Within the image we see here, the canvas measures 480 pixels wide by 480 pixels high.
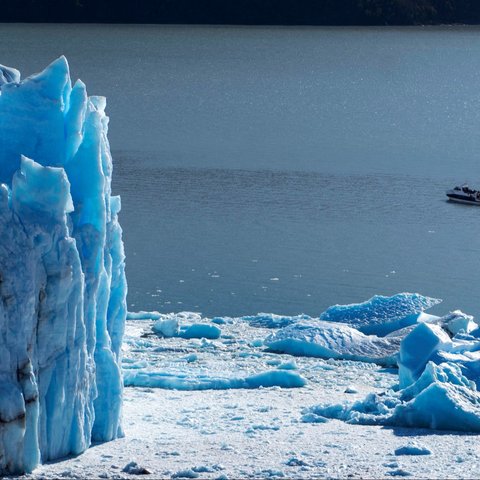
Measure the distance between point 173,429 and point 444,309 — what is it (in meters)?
9.92

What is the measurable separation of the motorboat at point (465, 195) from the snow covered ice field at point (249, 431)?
1630 centimetres

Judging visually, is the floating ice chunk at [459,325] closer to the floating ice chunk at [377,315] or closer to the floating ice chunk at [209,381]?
the floating ice chunk at [377,315]

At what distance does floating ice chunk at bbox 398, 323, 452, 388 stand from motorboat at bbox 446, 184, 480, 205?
57.5 ft

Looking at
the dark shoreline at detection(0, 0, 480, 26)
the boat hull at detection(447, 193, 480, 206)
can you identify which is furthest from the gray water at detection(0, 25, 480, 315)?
the dark shoreline at detection(0, 0, 480, 26)

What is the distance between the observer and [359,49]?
3465 inches

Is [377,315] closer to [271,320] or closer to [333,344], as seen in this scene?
[271,320]

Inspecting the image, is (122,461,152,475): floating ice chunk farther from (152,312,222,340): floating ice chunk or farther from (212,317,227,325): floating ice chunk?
(212,317,227,325): floating ice chunk

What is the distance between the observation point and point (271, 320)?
19844mm

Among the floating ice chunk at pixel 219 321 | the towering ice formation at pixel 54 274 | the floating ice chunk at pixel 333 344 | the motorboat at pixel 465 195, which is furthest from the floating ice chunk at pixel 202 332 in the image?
the motorboat at pixel 465 195

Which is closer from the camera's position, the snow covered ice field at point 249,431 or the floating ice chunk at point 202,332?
the snow covered ice field at point 249,431

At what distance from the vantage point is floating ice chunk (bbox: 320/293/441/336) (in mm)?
19109

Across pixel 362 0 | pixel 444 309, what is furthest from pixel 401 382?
pixel 362 0

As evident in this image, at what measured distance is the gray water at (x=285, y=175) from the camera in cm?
2389

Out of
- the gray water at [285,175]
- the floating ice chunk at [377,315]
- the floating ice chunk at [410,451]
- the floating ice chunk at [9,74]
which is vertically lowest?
the gray water at [285,175]
